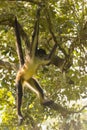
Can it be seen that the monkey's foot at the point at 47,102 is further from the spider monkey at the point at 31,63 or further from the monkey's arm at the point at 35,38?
the monkey's arm at the point at 35,38

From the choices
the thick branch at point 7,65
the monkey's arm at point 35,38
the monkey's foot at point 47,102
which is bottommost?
the monkey's foot at point 47,102

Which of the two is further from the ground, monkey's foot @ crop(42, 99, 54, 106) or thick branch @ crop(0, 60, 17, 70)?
thick branch @ crop(0, 60, 17, 70)

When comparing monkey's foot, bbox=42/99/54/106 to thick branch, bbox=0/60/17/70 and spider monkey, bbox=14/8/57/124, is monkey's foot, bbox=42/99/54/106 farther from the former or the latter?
thick branch, bbox=0/60/17/70

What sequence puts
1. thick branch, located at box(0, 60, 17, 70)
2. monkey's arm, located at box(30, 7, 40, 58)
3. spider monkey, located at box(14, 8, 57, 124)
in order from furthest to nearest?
thick branch, located at box(0, 60, 17, 70)
spider monkey, located at box(14, 8, 57, 124)
monkey's arm, located at box(30, 7, 40, 58)

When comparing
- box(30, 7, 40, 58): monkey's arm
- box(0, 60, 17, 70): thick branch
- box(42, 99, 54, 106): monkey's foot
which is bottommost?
box(42, 99, 54, 106): monkey's foot

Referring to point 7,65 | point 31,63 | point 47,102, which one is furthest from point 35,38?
point 47,102

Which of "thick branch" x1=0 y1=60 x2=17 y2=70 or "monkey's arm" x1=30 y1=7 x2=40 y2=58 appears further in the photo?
"thick branch" x1=0 y1=60 x2=17 y2=70

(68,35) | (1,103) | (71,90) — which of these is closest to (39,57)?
(68,35)

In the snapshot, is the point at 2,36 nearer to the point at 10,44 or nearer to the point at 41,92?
the point at 10,44

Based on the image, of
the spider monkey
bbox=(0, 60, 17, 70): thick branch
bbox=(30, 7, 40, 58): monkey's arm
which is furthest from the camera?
bbox=(0, 60, 17, 70): thick branch

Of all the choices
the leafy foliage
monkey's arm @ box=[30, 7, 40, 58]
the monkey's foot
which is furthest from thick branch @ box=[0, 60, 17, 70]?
monkey's arm @ box=[30, 7, 40, 58]

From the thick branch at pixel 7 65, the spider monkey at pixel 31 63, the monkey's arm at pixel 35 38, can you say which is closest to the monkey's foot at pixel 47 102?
the spider monkey at pixel 31 63

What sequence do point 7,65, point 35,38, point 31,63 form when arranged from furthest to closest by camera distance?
point 7,65, point 31,63, point 35,38

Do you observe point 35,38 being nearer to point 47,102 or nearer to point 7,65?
point 7,65
